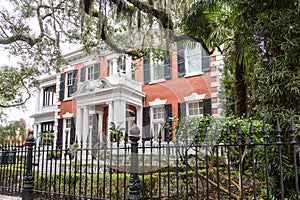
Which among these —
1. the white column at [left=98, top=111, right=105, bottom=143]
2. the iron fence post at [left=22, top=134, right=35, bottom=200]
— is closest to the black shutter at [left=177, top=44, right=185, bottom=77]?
the white column at [left=98, top=111, right=105, bottom=143]

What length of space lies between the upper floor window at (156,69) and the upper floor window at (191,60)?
0.62ft

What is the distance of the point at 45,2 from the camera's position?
9977mm

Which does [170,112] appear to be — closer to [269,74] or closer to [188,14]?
[269,74]

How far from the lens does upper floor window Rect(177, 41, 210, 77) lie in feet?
13.1

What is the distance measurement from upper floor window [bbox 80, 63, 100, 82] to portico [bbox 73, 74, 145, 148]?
1.05 feet

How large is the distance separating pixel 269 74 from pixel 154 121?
1.81 meters

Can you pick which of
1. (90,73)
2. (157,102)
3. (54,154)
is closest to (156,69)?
(157,102)

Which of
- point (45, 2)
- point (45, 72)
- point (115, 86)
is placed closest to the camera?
point (115, 86)

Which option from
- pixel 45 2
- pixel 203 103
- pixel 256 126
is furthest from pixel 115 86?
pixel 45 2

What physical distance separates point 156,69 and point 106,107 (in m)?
1.00

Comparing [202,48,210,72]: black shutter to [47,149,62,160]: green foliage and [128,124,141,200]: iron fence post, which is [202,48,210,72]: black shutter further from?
[47,149,62,160]: green foliage

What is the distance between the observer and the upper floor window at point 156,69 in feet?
13.6

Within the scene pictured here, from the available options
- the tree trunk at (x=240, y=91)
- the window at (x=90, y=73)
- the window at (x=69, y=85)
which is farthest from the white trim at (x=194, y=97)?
the tree trunk at (x=240, y=91)

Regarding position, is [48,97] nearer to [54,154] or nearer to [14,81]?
[14,81]
